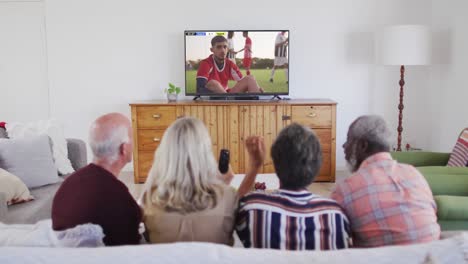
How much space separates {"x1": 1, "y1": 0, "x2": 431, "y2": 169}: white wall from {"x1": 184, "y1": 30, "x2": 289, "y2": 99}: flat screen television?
0.23 metres

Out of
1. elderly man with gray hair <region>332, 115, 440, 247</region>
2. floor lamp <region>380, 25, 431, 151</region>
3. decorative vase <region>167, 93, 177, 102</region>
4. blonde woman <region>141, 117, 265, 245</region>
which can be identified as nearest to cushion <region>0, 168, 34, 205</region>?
blonde woman <region>141, 117, 265, 245</region>

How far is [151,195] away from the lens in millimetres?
1672

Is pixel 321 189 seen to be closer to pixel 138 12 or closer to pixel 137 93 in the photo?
pixel 137 93

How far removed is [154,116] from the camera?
4.88 metres

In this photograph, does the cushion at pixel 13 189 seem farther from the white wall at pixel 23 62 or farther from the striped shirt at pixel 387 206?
the white wall at pixel 23 62

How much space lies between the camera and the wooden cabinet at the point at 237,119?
486 cm

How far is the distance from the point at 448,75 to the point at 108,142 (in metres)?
4.11

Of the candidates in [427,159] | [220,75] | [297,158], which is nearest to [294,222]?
[297,158]

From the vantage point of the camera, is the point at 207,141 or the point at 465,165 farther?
the point at 465,165

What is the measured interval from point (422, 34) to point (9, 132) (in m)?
3.83

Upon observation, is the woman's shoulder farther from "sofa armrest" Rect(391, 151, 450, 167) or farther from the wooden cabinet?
the wooden cabinet

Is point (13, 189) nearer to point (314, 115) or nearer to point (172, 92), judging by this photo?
point (172, 92)

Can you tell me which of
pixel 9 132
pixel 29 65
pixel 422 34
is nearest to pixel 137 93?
pixel 29 65

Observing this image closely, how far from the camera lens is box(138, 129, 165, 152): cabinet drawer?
16.1 feet
